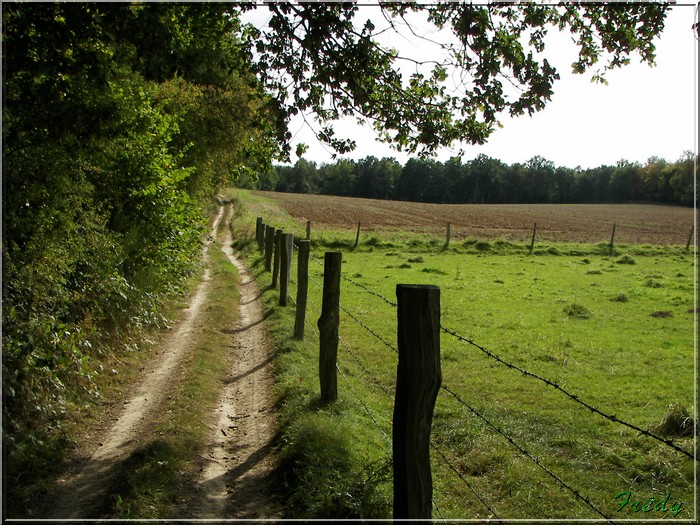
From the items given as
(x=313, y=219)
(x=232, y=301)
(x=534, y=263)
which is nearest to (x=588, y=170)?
(x=313, y=219)

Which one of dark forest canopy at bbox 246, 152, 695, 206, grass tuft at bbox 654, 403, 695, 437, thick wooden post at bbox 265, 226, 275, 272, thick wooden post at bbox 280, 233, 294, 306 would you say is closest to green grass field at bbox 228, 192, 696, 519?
grass tuft at bbox 654, 403, 695, 437

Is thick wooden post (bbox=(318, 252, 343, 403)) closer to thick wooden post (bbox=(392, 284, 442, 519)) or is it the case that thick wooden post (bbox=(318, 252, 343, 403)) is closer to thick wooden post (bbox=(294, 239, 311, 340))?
thick wooden post (bbox=(294, 239, 311, 340))

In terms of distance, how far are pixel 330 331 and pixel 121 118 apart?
13.1 feet

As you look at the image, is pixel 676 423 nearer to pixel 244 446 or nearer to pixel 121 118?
pixel 244 446

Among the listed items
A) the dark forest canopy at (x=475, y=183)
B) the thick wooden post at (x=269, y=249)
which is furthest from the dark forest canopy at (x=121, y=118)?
the dark forest canopy at (x=475, y=183)

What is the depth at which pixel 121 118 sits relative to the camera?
7621 millimetres

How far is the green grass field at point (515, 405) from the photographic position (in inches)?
205

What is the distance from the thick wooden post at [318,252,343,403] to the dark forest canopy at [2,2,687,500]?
2730 millimetres

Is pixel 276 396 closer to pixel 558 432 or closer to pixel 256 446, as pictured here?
pixel 256 446

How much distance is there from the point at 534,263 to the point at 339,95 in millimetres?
19975

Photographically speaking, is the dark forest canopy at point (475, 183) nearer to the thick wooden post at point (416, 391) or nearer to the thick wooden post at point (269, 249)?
the thick wooden post at point (269, 249)

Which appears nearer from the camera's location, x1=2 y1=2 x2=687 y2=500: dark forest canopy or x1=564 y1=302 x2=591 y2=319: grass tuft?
x1=2 y1=2 x2=687 y2=500: dark forest canopy

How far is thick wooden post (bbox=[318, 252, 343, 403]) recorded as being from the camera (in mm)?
6719

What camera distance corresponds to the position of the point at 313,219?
5025 centimetres
